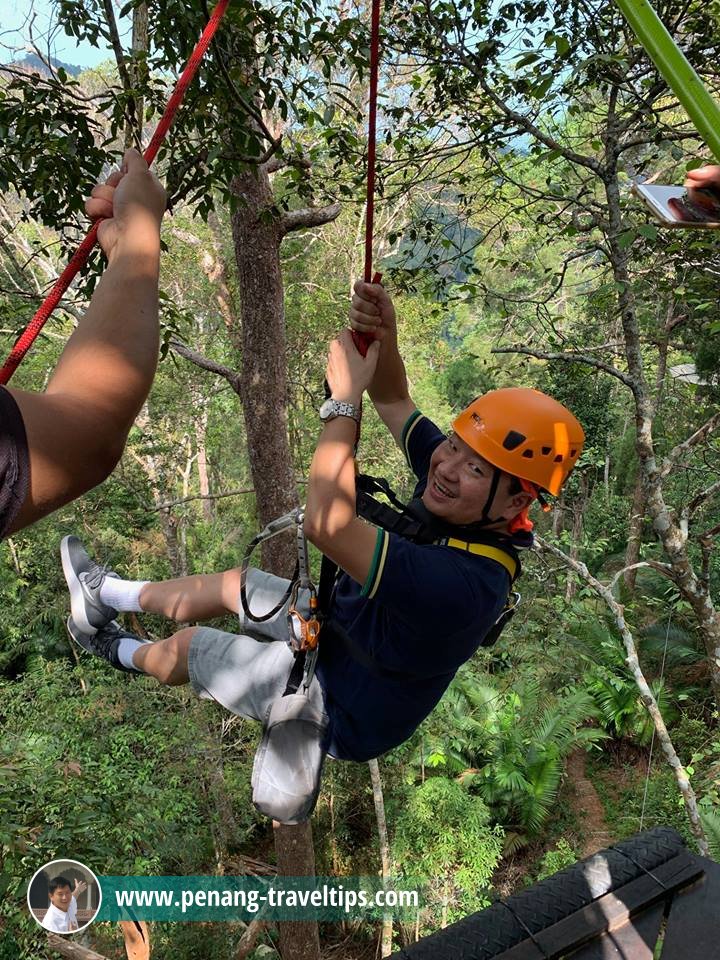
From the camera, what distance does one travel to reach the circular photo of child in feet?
13.7

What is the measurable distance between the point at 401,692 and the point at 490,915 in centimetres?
79

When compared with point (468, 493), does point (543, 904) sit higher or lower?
lower

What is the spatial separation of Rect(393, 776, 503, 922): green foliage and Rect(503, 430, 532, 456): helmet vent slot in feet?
25.7

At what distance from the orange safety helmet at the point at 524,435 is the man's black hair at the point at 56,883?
4251mm

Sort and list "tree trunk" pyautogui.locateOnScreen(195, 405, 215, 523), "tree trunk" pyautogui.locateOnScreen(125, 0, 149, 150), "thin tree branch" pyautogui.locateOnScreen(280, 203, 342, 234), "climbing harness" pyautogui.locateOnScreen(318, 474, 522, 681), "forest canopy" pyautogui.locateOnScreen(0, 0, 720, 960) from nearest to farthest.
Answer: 1. "climbing harness" pyautogui.locateOnScreen(318, 474, 522, 681)
2. "tree trunk" pyautogui.locateOnScreen(125, 0, 149, 150)
3. "forest canopy" pyautogui.locateOnScreen(0, 0, 720, 960)
4. "thin tree branch" pyautogui.locateOnScreen(280, 203, 342, 234)
5. "tree trunk" pyautogui.locateOnScreen(195, 405, 215, 523)

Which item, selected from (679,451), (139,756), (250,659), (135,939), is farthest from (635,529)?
(250,659)

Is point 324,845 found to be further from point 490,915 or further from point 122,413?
point 122,413

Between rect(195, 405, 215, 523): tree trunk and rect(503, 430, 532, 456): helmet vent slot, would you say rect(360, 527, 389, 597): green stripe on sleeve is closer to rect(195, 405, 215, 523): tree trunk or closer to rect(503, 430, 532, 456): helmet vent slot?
rect(503, 430, 532, 456): helmet vent slot

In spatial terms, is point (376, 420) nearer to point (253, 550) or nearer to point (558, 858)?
point (558, 858)

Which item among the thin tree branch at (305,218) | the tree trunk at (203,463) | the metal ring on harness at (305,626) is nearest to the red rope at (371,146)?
the metal ring on harness at (305,626)

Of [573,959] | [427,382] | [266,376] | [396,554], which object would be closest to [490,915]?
[573,959]

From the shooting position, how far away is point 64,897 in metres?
4.75

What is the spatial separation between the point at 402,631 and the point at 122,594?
1.63m

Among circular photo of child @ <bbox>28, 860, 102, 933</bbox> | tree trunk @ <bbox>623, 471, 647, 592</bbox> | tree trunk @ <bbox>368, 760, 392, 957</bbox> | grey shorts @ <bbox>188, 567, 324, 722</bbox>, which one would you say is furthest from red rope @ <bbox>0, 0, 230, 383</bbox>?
tree trunk @ <bbox>623, 471, 647, 592</bbox>
